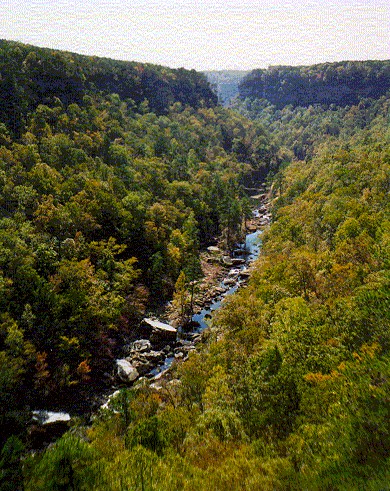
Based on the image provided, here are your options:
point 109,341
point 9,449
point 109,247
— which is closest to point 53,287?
point 109,341

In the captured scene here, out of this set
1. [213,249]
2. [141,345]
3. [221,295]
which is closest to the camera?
[141,345]

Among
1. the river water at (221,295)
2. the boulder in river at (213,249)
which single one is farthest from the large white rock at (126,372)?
the boulder in river at (213,249)

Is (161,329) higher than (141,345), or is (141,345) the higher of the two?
(161,329)

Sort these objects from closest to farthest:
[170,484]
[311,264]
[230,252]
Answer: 1. [170,484]
2. [311,264]
3. [230,252]

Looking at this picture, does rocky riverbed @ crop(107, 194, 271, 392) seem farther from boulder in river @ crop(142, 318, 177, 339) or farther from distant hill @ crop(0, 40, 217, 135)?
distant hill @ crop(0, 40, 217, 135)

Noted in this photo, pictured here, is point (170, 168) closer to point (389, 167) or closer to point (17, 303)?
point (389, 167)

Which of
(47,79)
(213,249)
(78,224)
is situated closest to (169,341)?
(78,224)

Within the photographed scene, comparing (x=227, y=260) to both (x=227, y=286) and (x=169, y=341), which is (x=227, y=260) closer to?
(x=227, y=286)
